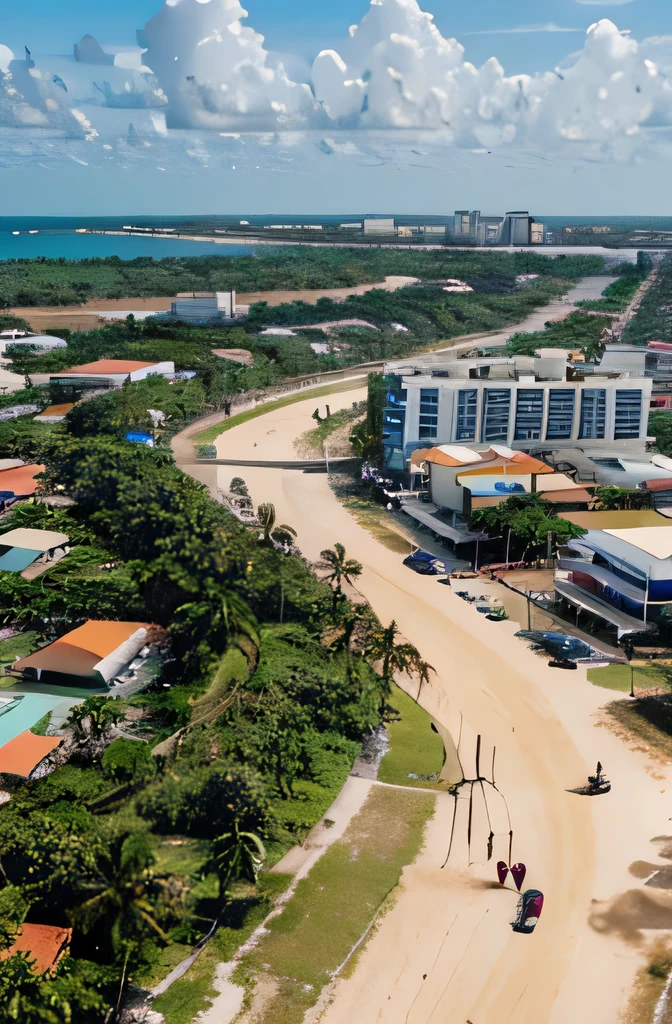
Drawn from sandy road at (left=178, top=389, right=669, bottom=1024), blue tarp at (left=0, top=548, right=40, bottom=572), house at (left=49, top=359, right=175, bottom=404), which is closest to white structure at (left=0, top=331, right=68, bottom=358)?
house at (left=49, top=359, right=175, bottom=404)

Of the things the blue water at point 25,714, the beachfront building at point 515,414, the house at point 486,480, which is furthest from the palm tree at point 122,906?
the beachfront building at point 515,414

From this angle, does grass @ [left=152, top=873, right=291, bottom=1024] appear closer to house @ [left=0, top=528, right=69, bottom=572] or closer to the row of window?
house @ [left=0, top=528, right=69, bottom=572]

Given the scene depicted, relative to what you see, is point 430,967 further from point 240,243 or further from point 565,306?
point 240,243

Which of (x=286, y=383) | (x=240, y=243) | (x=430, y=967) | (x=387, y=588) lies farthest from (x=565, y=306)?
(x=430, y=967)

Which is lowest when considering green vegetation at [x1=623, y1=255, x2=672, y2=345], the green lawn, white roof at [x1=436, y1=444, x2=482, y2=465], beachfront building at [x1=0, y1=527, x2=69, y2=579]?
the green lawn

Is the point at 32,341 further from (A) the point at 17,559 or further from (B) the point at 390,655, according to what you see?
(B) the point at 390,655

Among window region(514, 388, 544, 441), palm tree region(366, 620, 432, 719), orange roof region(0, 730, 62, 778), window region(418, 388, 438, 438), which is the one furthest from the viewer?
window region(514, 388, 544, 441)

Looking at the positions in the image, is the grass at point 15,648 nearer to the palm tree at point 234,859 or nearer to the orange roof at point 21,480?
the palm tree at point 234,859
